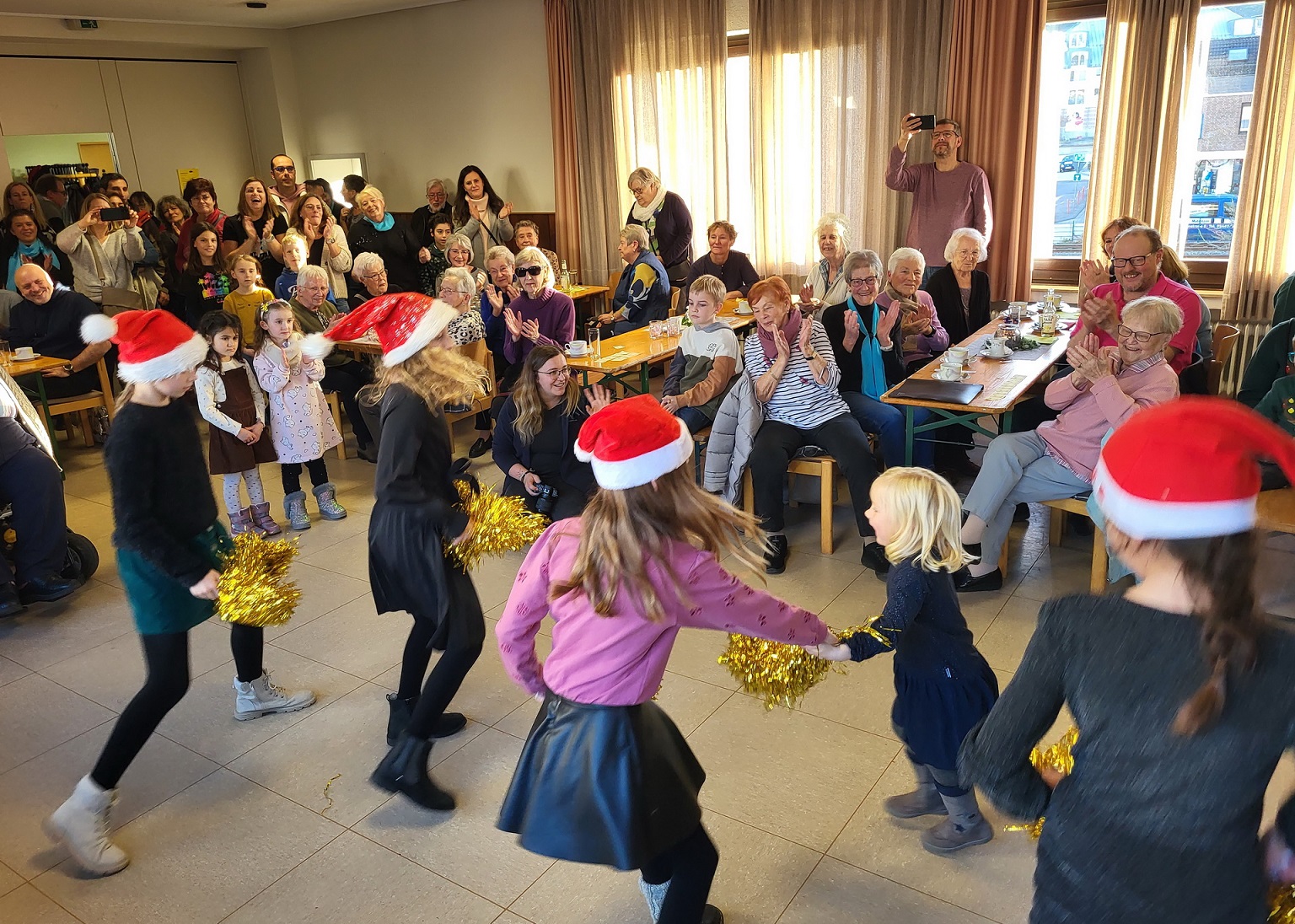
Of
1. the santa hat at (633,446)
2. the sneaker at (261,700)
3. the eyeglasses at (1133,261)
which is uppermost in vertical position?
the santa hat at (633,446)

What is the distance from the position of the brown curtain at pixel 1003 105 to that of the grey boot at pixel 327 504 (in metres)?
5.14

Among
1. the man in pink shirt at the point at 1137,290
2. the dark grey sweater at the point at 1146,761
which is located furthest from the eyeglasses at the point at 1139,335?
the dark grey sweater at the point at 1146,761

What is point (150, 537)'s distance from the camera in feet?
8.60

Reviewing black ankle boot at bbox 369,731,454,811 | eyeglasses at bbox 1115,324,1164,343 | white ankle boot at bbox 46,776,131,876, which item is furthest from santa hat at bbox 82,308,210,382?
eyeglasses at bbox 1115,324,1164,343

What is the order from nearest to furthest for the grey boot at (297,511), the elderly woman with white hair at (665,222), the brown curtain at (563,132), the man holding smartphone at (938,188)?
the grey boot at (297,511)
the man holding smartphone at (938,188)
the elderly woman with white hair at (665,222)
the brown curtain at (563,132)

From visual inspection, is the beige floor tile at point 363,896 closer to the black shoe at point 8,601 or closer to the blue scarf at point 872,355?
the black shoe at point 8,601

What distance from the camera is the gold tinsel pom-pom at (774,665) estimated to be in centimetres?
225

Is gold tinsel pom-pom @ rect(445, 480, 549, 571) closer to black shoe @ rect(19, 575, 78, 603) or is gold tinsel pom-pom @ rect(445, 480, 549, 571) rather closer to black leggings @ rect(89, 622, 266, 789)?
black leggings @ rect(89, 622, 266, 789)

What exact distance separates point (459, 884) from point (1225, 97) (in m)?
6.90

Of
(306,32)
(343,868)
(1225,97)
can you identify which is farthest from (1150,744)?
(306,32)

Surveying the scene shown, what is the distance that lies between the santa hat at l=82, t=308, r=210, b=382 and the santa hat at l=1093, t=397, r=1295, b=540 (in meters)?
2.52

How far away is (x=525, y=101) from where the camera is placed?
31.3 ft

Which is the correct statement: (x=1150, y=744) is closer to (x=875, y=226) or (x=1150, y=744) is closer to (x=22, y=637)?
(x=22, y=637)

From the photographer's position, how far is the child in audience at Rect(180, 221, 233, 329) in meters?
7.52
